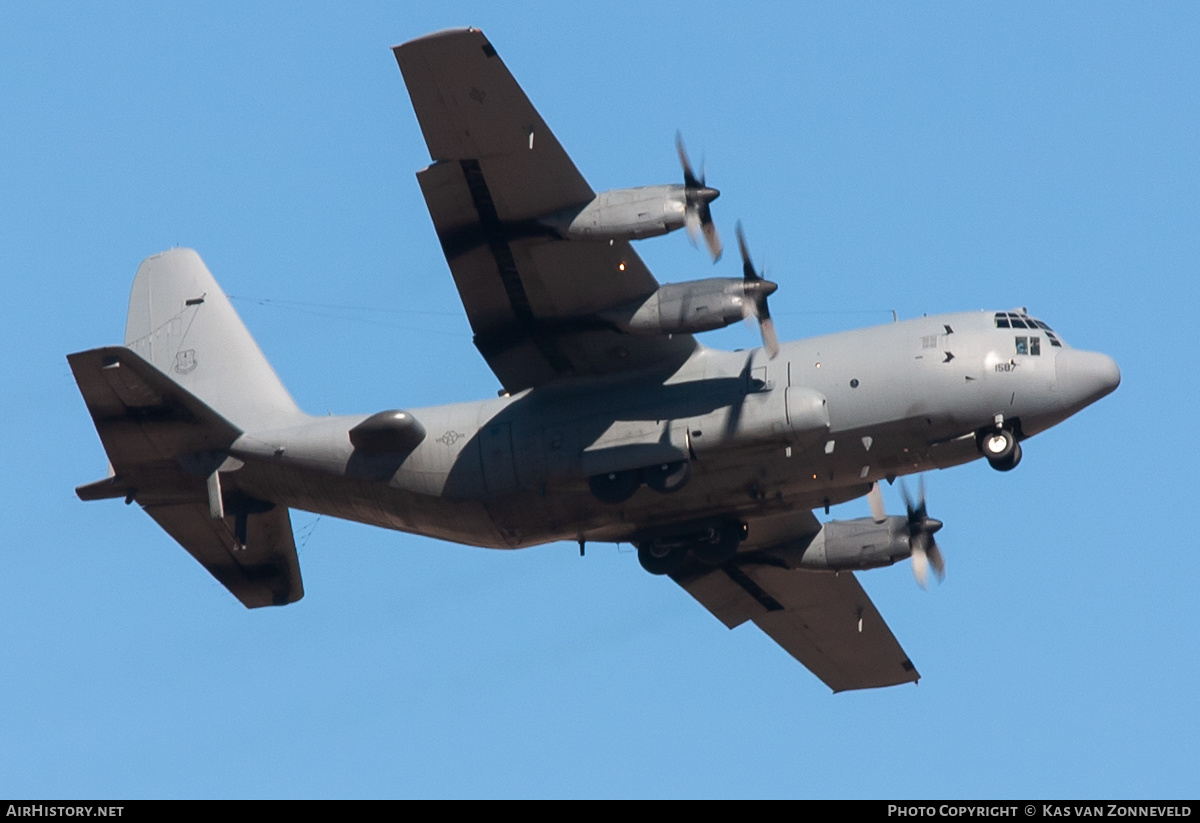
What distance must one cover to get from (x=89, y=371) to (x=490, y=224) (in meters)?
5.83

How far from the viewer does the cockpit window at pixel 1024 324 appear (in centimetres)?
2247

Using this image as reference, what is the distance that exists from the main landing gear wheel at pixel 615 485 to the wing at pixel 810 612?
375 cm

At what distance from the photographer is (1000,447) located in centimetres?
2206

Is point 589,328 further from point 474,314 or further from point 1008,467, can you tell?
point 1008,467

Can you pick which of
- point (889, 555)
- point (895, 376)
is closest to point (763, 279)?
point (895, 376)

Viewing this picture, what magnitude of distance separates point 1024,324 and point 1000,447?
6.00 ft

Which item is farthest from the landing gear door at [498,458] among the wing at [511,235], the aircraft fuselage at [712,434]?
the wing at [511,235]

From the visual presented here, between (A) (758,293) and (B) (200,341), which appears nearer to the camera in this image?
(A) (758,293)

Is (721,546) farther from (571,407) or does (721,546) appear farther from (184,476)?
(184,476)

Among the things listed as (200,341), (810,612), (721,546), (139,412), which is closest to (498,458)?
(721,546)

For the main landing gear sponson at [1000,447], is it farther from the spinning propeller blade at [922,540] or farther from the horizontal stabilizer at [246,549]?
the horizontal stabilizer at [246,549]

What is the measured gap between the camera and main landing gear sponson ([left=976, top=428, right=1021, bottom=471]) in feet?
72.4

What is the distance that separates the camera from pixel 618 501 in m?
22.7

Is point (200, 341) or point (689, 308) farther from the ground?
point (200, 341)
